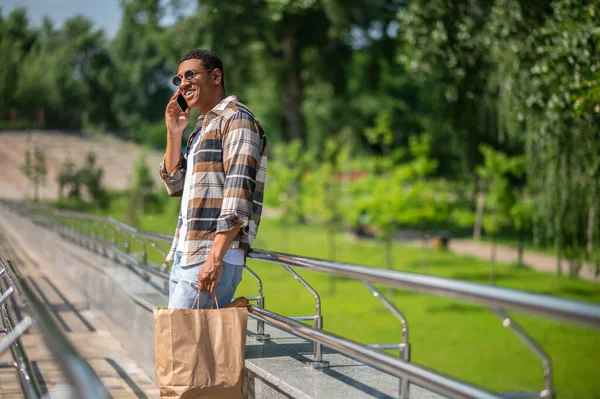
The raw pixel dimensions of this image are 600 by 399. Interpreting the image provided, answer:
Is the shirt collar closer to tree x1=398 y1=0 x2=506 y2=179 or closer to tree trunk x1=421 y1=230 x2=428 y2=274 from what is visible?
tree x1=398 y1=0 x2=506 y2=179

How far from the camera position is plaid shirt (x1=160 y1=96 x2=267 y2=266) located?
2.98 metres

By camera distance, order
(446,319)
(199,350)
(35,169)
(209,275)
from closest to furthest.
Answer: (199,350)
(209,275)
(35,169)
(446,319)

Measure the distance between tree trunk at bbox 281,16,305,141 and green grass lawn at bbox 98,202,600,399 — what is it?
5.10 meters

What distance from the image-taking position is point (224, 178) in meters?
3.08

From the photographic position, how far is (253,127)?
3068mm

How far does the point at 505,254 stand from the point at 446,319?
9.37 m

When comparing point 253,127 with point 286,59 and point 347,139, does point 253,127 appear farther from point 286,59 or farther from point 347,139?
point 347,139

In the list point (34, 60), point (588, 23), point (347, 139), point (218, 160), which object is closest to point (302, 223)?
point (347, 139)

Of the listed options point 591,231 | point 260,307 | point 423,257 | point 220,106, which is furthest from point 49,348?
point 423,257

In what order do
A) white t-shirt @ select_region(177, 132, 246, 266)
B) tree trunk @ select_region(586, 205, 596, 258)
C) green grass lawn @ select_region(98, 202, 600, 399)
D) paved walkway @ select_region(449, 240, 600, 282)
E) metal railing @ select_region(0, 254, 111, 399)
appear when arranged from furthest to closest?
paved walkway @ select_region(449, 240, 600, 282) < green grass lawn @ select_region(98, 202, 600, 399) < tree trunk @ select_region(586, 205, 596, 258) < white t-shirt @ select_region(177, 132, 246, 266) < metal railing @ select_region(0, 254, 111, 399)

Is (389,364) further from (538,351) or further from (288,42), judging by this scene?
(288,42)

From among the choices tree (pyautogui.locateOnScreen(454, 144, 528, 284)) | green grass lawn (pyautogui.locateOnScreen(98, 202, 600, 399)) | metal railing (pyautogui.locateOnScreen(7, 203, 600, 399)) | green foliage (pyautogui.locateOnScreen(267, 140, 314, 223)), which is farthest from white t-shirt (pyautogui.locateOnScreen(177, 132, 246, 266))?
green foliage (pyautogui.locateOnScreen(267, 140, 314, 223))

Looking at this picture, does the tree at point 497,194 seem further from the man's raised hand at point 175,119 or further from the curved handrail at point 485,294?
the curved handrail at point 485,294

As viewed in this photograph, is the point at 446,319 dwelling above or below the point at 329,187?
below
